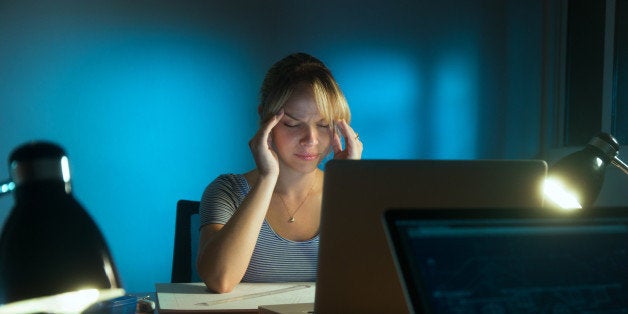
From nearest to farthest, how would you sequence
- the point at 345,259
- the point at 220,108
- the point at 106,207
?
the point at 345,259 → the point at 106,207 → the point at 220,108

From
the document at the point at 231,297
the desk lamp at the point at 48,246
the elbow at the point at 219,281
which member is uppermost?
the elbow at the point at 219,281

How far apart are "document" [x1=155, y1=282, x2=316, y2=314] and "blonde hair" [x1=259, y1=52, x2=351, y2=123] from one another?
22.3 inches

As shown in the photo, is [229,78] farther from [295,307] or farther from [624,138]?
[295,307]

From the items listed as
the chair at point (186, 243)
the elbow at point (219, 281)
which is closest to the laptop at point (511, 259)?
the elbow at point (219, 281)

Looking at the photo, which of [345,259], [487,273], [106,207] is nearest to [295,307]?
[345,259]

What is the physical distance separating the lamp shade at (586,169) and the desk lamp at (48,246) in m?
1.08

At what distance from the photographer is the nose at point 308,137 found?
1932mm

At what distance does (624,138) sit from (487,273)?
270cm

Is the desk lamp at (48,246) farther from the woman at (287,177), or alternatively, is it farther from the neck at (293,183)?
the neck at (293,183)

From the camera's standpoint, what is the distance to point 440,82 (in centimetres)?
392

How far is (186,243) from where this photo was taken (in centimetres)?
211

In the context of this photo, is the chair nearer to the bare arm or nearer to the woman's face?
the bare arm

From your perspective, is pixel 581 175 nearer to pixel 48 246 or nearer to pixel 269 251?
pixel 269 251

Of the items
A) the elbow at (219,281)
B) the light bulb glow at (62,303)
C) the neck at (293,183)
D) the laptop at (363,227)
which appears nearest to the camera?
the light bulb glow at (62,303)
